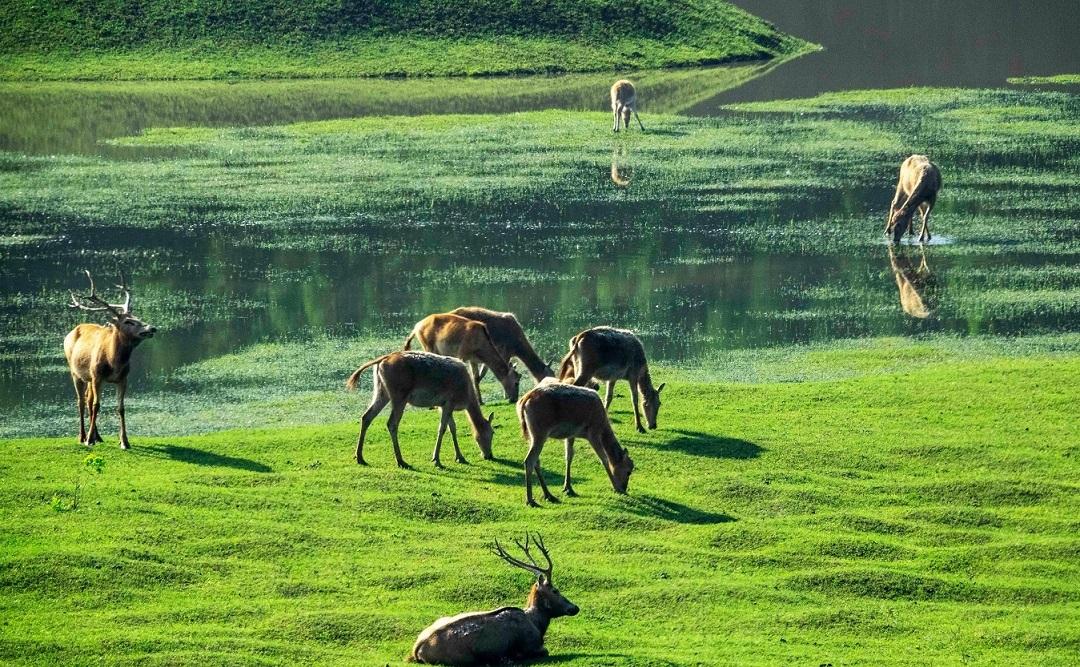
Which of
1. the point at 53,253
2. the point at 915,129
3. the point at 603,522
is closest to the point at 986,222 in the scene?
the point at 915,129

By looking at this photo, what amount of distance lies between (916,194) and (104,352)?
61.3ft

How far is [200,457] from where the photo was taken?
18781mm

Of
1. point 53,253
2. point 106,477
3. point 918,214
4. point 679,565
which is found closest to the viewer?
point 679,565

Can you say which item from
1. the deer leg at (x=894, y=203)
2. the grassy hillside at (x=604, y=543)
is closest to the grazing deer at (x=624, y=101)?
the deer leg at (x=894, y=203)

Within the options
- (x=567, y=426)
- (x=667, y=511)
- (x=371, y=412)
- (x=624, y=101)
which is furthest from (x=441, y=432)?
(x=624, y=101)

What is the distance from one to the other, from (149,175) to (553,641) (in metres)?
32.3

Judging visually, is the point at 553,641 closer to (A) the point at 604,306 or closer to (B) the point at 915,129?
(A) the point at 604,306

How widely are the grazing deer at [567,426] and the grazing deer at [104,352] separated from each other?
14.9 feet

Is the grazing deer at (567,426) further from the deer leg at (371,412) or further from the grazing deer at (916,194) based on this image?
the grazing deer at (916,194)

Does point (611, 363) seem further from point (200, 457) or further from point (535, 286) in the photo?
point (535, 286)

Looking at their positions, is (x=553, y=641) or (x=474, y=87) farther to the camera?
(x=474, y=87)

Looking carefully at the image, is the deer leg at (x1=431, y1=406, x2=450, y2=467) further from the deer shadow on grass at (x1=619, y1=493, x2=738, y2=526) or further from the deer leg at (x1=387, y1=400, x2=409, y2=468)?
the deer shadow on grass at (x1=619, y1=493, x2=738, y2=526)

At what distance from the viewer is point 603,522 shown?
16.1m

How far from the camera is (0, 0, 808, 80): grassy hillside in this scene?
66375 mm
